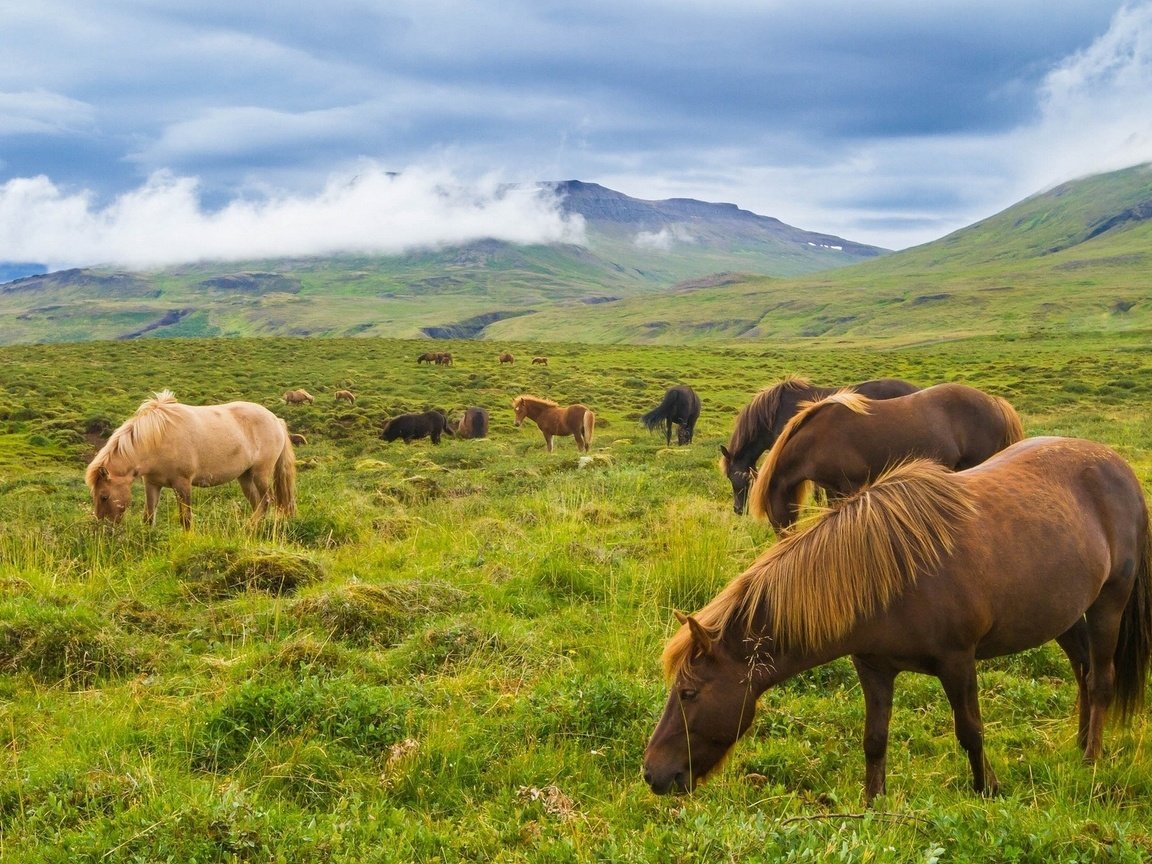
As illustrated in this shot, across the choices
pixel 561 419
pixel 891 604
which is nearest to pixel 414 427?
pixel 561 419

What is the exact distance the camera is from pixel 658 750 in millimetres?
3836

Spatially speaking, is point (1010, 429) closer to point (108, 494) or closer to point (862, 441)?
point (862, 441)

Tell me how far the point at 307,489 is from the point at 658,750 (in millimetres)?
11244

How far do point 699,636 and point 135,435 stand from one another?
8.63m

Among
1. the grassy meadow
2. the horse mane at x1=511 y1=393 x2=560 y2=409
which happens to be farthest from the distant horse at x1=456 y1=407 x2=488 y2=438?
the grassy meadow

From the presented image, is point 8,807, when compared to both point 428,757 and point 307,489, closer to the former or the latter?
point 428,757

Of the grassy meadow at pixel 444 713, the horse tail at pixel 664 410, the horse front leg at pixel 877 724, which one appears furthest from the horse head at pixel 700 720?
the horse tail at pixel 664 410

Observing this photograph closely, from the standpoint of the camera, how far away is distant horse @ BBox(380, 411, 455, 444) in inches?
1013

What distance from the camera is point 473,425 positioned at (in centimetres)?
2752

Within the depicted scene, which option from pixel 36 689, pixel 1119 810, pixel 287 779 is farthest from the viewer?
pixel 36 689

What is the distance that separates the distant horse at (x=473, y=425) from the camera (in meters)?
27.5

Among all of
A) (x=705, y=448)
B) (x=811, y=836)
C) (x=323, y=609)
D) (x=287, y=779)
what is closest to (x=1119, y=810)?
(x=811, y=836)

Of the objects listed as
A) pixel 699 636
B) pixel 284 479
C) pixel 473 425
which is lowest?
pixel 473 425

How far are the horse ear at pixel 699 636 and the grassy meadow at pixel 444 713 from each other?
760 mm
